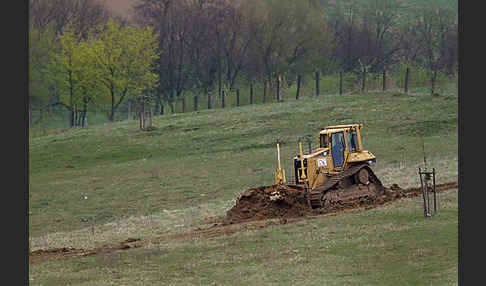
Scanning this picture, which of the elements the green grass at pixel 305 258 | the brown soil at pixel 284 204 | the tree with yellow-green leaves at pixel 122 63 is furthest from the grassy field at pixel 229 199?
the tree with yellow-green leaves at pixel 122 63

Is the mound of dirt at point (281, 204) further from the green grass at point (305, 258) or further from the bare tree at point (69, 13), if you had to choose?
the bare tree at point (69, 13)

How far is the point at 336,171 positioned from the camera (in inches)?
990

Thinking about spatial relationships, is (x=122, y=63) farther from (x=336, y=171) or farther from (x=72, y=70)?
(x=336, y=171)

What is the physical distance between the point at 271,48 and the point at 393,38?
2795cm

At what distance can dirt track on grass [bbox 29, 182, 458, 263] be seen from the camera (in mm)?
21000

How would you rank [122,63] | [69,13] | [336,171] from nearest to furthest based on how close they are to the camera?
1. [336,171]
2. [122,63]
3. [69,13]

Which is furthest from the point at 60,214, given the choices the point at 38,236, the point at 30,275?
the point at 30,275

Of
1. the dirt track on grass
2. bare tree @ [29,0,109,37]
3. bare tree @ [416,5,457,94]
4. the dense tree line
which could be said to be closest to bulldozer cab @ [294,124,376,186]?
the dirt track on grass

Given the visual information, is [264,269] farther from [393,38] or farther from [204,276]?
[393,38]

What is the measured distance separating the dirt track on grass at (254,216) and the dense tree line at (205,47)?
53.9m

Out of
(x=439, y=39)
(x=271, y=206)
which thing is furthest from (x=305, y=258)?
(x=439, y=39)

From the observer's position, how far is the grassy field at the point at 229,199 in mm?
16219

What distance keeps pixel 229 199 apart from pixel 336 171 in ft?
25.0

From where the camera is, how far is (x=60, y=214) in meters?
32.9
